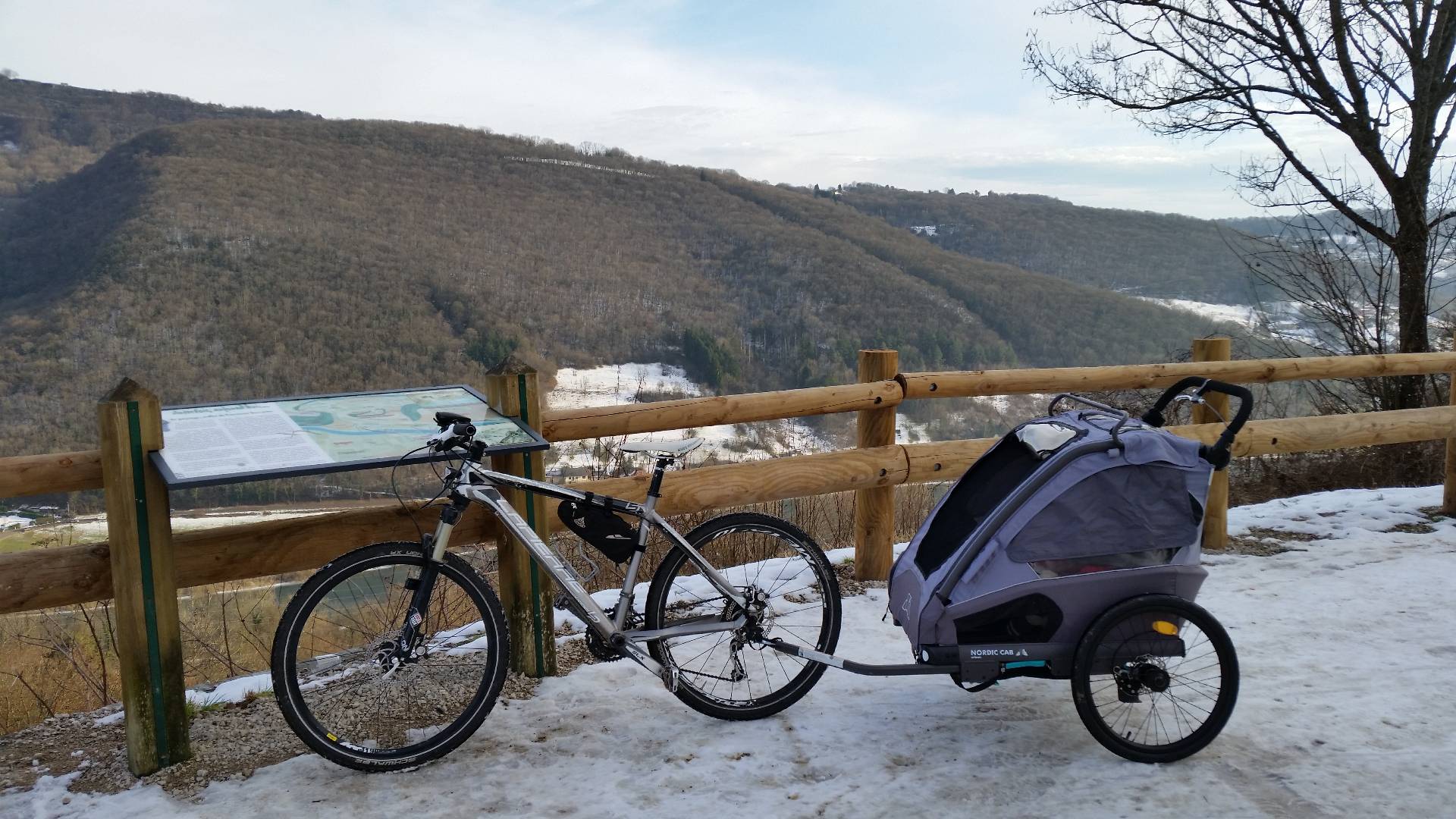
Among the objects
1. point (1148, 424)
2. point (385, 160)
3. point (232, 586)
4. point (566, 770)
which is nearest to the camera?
point (566, 770)

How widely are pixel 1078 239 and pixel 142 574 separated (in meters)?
108

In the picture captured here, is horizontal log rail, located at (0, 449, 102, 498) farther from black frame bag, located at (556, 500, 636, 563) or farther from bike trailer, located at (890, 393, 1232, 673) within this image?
bike trailer, located at (890, 393, 1232, 673)

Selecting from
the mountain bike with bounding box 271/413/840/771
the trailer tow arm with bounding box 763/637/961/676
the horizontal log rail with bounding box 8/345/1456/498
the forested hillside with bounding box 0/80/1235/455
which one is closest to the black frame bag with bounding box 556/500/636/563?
the mountain bike with bounding box 271/413/840/771

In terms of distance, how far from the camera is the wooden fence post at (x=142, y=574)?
116 inches

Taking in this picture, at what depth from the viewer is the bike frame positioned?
3148 mm

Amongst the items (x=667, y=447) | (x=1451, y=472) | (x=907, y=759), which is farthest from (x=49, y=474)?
(x=1451, y=472)

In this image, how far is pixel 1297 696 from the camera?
11.9ft

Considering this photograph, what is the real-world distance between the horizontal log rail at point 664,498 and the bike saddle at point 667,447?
0.73 metres

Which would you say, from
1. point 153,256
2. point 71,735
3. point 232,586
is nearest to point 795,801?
point 71,735

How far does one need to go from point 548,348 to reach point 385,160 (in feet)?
139

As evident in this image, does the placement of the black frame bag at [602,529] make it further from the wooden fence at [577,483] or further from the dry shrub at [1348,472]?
the dry shrub at [1348,472]

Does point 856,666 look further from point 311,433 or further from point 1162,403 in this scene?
point 311,433

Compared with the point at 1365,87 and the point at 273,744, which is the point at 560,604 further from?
the point at 1365,87

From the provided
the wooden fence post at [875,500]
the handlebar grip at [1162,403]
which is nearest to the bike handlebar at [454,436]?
the handlebar grip at [1162,403]
